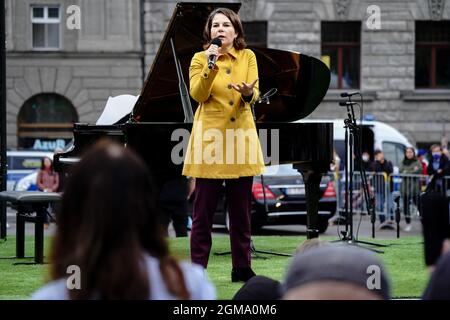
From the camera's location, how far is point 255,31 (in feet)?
119

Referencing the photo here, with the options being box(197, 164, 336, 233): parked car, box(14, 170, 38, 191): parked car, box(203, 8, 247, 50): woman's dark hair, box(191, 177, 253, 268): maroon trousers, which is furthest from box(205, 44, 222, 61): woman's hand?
box(14, 170, 38, 191): parked car

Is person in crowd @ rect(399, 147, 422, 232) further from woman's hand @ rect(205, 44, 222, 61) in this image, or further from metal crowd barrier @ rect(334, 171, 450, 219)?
woman's hand @ rect(205, 44, 222, 61)

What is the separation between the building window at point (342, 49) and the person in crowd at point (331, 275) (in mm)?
33284

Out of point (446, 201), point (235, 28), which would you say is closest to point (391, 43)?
point (235, 28)

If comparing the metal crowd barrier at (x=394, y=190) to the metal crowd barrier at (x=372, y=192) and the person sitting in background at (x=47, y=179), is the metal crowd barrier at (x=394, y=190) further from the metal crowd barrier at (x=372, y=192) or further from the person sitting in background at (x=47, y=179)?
the person sitting in background at (x=47, y=179)

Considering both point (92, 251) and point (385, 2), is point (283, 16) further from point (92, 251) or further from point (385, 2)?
point (92, 251)

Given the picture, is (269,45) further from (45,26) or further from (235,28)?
(235,28)

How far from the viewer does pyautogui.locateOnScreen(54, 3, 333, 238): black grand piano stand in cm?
1001

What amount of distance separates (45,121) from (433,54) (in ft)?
43.4

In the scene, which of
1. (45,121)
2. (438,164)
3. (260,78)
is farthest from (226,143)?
(45,121)

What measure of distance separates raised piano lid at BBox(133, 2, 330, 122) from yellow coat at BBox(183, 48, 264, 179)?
6.19ft

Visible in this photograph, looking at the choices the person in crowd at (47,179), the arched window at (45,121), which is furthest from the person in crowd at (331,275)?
the arched window at (45,121)
